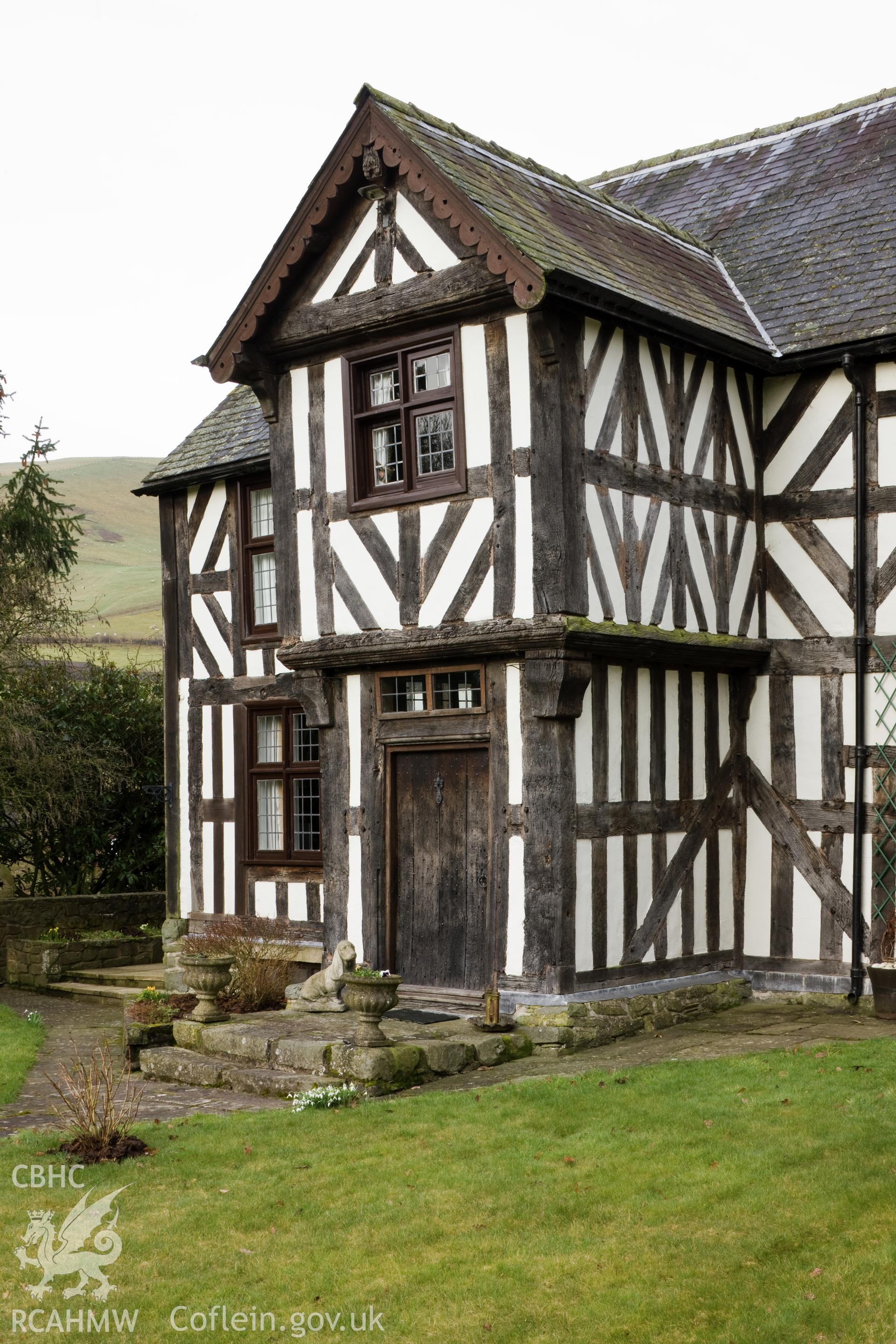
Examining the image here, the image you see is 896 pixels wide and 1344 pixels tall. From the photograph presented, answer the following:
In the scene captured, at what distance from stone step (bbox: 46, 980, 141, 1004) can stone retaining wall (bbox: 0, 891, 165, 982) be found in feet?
4.34

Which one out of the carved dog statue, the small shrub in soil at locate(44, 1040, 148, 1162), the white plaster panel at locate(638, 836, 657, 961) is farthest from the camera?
the white plaster panel at locate(638, 836, 657, 961)

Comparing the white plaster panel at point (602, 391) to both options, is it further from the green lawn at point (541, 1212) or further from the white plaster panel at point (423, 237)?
the green lawn at point (541, 1212)

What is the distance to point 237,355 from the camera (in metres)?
13.4

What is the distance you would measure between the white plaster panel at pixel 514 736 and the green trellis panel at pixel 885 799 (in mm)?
3351

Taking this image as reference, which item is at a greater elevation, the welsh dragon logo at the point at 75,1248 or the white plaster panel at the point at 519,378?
the white plaster panel at the point at 519,378

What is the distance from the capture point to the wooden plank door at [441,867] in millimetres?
12203

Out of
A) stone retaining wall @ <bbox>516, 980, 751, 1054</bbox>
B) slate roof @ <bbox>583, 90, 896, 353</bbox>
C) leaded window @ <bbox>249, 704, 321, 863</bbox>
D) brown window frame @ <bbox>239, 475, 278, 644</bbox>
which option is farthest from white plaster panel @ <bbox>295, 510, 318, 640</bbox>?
slate roof @ <bbox>583, 90, 896, 353</bbox>

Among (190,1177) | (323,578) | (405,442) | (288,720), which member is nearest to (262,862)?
(288,720)

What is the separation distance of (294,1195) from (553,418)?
638 centimetres

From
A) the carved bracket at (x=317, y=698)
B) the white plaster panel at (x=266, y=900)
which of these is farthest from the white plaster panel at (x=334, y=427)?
the white plaster panel at (x=266, y=900)

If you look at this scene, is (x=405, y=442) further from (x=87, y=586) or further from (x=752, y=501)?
(x=87, y=586)

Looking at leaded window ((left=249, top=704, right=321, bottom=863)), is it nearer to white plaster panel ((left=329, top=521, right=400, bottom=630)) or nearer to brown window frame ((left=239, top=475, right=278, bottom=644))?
brown window frame ((left=239, top=475, right=278, bottom=644))

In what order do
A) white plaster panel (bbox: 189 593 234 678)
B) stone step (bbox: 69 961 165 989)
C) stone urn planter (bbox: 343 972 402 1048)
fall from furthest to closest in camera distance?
stone step (bbox: 69 961 165 989) < white plaster panel (bbox: 189 593 234 678) < stone urn planter (bbox: 343 972 402 1048)

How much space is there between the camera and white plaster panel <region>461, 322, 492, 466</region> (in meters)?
11.9
